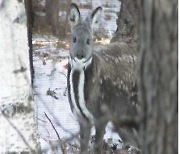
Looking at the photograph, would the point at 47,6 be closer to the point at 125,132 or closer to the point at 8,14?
the point at 125,132

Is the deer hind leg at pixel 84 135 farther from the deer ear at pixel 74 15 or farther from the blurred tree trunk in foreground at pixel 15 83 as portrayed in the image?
the blurred tree trunk in foreground at pixel 15 83

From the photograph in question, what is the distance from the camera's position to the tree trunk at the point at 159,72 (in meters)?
2.69

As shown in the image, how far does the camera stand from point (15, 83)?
16.9 feet

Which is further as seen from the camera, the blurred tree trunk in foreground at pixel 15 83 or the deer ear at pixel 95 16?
the deer ear at pixel 95 16

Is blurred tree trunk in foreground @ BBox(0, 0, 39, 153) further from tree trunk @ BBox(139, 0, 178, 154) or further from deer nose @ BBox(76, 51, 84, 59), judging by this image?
tree trunk @ BBox(139, 0, 178, 154)

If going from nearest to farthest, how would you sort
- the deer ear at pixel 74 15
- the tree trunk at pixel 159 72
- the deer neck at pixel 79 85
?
1. the tree trunk at pixel 159 72
2. the deer neck at pixel 79 85
3. the deer ear at pixel 74 15

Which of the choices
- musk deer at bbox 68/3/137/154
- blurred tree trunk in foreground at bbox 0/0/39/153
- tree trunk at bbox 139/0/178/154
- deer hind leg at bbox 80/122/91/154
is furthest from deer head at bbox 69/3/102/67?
tree trunk at bbox 139/0/178/154

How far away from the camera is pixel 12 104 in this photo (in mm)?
5180

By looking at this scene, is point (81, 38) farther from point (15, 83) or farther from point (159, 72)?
point (159, 72)

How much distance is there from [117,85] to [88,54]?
0.49 metres

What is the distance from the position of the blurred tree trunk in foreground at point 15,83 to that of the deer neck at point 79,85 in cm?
116

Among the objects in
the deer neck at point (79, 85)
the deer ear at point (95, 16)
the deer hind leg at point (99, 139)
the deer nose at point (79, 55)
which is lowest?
the deer hind leg at point (99, 139)

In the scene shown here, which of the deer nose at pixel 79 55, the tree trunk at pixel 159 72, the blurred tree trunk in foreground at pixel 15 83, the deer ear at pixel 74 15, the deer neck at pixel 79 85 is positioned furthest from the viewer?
the deer ear at pixel 74 15

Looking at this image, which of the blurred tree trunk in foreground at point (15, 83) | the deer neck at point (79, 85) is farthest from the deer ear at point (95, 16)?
the blurred tree trunk in foreground at point (15, 83)
